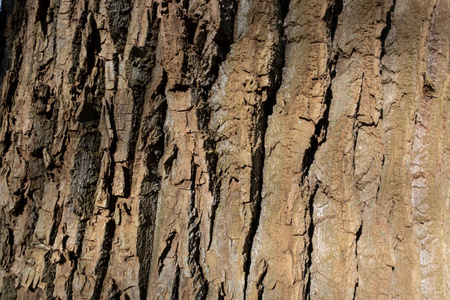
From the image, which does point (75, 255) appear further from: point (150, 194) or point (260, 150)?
point (260, 150)

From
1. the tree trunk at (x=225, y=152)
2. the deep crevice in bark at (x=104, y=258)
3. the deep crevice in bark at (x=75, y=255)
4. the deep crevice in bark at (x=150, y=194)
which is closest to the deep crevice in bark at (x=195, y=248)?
the tree trunk at (x=225, y=152)

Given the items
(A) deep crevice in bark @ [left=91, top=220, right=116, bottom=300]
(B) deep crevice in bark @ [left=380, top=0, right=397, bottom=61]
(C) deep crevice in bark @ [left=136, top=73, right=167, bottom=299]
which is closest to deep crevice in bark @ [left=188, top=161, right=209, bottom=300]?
(C) deep crevice in bark @ [left=136, top=73, right=167, bottom=299]

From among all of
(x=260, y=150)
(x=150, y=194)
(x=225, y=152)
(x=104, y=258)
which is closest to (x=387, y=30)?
(x=260, y=150)

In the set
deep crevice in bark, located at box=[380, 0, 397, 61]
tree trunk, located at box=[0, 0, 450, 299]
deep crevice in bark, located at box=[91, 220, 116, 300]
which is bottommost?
deep crevice in bark, located at box=[91, 220, 116, 300]

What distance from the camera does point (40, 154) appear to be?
1319mm

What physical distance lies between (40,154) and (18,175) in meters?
0.14

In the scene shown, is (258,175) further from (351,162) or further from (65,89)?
(65,89)

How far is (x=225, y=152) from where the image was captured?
4.31 feet

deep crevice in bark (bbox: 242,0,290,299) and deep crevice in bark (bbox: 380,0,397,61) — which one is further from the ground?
deep crevice in bark (bbox: 380,0,397,61)

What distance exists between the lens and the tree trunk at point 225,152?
1265 millimetres

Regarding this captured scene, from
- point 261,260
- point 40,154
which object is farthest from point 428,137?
point 40,154

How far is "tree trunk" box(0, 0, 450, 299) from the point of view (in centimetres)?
126

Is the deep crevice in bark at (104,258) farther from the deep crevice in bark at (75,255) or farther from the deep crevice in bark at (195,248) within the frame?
the deep crevice in bark at (195,248)

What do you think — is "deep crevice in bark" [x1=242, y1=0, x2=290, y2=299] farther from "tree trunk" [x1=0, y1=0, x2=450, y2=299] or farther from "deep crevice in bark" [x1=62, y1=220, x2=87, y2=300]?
"deep crevice in bark" [x1=62, y1=220, x2=87, y2=300]
